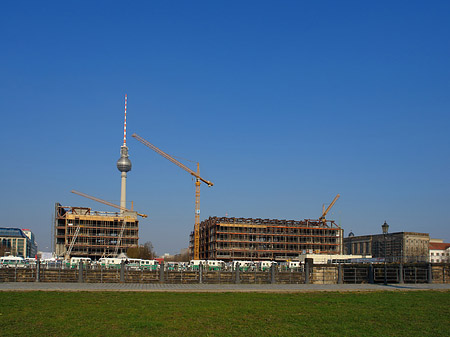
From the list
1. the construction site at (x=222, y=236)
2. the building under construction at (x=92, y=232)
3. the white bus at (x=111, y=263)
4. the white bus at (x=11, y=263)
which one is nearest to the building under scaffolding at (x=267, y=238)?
the construction site at (x=222, y=236)

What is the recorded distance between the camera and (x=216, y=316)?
57.6 feet

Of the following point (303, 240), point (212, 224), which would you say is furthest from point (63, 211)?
point (303, 240)

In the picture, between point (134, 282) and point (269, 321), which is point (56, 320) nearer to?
point (269, 321)

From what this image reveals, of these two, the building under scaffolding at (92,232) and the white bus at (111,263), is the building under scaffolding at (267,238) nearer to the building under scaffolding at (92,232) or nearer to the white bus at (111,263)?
the building under scaffolding at (92,232)

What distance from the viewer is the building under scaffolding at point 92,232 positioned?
491 ft

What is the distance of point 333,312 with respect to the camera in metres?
19.3

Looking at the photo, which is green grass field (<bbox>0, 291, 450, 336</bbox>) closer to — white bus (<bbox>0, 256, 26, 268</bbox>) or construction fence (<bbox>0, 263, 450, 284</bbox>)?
construction fence (<bbox>0, 263, 450, 284</bbox>)

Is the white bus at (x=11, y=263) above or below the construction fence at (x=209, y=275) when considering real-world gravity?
below

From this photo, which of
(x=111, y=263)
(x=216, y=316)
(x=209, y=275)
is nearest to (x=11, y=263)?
(x=111, y=263)

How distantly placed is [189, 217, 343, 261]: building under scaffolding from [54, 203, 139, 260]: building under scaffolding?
26.0 m

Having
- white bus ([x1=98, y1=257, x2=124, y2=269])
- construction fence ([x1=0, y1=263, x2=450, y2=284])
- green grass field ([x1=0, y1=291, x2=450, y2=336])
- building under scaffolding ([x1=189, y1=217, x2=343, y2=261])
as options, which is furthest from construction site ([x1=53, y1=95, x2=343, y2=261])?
green grass field ([x1=0, y1=291, x2=450, y2=336])

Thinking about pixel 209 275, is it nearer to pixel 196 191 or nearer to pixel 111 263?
pixel 111 263

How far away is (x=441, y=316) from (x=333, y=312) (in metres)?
3.90

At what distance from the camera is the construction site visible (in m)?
151
